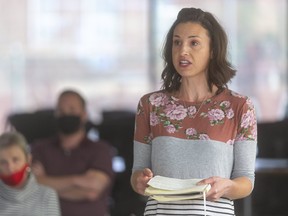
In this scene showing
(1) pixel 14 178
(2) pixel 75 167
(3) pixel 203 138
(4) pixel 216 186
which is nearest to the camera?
(4) pixel 216 186

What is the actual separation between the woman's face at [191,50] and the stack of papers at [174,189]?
1.14 feet

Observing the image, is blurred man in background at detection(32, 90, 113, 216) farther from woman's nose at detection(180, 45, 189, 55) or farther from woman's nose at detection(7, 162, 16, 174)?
woman's nose at detection(180, 45, 189, 55)

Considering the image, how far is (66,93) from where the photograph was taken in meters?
5.46

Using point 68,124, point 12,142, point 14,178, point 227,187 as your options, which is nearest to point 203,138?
point 227,187

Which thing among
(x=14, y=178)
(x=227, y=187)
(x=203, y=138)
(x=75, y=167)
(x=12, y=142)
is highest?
(x=203, y=138)

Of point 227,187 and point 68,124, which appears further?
point 68,124

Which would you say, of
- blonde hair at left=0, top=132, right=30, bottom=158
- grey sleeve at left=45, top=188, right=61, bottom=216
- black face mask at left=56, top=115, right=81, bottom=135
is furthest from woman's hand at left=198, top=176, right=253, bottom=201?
black face mask at left=56, top=115, right=81, bottom=135

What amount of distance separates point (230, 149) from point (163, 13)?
246 inches

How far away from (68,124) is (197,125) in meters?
2.86

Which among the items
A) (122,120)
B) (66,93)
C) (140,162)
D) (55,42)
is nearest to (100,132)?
(122,120)

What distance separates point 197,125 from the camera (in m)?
2.50

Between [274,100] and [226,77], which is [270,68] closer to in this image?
[274,100]

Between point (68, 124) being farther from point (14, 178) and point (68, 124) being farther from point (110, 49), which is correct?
point (110, 49)

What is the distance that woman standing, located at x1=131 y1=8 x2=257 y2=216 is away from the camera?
2.45m
